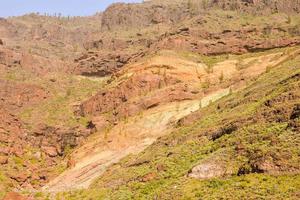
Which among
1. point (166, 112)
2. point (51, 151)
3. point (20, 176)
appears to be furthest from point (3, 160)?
point (166, 112)

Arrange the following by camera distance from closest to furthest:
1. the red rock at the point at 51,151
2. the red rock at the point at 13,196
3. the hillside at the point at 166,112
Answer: the hillside at the point at 166,112 < the red rock at the point at 13,196 < the red rock at the point at 51,151

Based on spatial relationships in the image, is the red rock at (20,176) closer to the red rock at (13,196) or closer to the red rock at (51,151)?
the red rock at (51,151)

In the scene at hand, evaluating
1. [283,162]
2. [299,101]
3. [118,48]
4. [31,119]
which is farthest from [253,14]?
[283,162]

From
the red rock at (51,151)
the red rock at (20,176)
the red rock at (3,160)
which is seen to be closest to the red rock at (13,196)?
the red rock at (20,176)

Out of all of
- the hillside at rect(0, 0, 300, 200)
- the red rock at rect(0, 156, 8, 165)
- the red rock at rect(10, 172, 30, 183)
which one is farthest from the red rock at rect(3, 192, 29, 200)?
the red rock at rect(0, 156, 8, 165)

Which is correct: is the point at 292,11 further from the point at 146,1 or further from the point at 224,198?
the point at 224,198

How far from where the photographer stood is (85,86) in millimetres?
68500

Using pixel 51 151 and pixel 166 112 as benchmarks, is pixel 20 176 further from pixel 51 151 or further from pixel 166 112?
pixel 166 112

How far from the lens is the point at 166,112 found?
157ft

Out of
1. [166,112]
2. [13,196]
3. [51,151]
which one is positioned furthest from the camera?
[51,151]

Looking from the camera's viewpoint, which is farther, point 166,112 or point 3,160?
point 166,112

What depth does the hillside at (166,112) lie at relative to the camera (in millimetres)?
24969

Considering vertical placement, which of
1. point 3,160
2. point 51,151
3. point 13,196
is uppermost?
point 13,196

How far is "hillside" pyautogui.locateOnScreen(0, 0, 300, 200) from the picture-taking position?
2497 cm
